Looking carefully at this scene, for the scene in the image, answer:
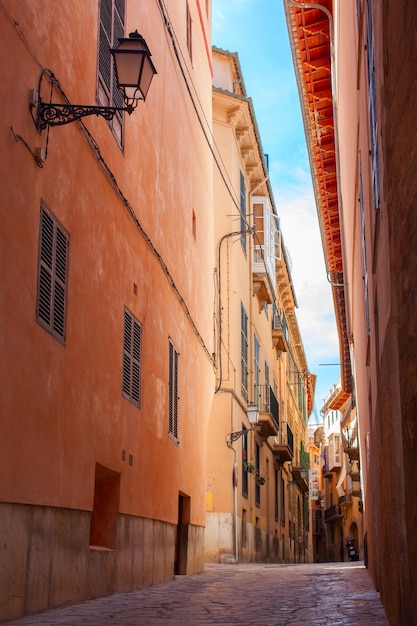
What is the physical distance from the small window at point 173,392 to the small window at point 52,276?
18.7 ft

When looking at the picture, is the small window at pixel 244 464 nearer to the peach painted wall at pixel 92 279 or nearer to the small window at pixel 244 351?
the small window at pixel 244 351

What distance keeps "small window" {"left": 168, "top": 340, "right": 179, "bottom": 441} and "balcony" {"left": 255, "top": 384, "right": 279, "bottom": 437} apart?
1417 centimetres

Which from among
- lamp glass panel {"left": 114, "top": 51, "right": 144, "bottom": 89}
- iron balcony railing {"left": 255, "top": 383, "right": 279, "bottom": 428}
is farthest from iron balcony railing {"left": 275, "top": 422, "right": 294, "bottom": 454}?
lamp glass panel {"left": 114, "top": 51, "right": 144, "bottom": 89}

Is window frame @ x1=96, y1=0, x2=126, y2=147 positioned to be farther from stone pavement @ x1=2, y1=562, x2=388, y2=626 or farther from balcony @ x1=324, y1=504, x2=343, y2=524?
balcony @ x1=324, y1=504, x2=343, y2=524

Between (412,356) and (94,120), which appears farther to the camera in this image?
(94,120)

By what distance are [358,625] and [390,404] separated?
215 cm

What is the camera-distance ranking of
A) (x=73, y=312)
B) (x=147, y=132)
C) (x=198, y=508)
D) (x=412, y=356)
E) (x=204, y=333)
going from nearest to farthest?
1. (x=412, y=356)
2. (x=73, y=312)
3. (x=147, y=132)
4. (x=198, y=508)
5. (x=204, y=333)

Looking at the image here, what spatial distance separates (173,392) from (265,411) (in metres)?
15.3

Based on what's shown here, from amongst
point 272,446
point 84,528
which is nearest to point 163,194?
point 84,528

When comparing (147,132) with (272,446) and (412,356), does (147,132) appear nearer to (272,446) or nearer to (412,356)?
(412,356)


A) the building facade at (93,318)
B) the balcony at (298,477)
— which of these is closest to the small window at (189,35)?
the building facade at (93,318)

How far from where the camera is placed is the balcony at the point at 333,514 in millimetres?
61287

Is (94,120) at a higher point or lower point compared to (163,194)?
lower

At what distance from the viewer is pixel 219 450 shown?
72.4 ft
